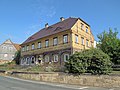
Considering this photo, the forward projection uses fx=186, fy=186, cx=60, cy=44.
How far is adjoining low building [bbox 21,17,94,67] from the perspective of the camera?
35.9 metres

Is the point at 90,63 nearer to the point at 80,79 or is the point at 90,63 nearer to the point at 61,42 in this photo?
the point at 80,79

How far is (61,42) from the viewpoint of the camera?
3741cm

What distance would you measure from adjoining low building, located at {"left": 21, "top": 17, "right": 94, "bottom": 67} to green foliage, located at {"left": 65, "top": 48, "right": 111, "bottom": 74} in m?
12.1

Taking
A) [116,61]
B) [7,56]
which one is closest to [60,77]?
[116,61]

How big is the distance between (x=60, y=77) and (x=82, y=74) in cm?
330

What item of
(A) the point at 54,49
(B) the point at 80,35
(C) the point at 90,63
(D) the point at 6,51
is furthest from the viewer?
(D) the point at 6,51

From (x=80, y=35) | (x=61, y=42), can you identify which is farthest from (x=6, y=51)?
(x=80, y=35)

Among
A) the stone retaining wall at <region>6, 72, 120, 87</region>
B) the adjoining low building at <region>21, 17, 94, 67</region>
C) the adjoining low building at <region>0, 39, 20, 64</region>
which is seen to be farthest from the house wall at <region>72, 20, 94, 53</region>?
the adjoining low building at <region>0, 39, 20, 64</region>

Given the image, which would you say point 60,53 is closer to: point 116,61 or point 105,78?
point 116,61

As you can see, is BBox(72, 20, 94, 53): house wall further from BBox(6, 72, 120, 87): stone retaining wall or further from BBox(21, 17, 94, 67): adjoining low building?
BBox(6, 72, 120, 87): stone retaining wall

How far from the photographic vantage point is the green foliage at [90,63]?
20.6 m

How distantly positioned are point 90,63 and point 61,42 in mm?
16172

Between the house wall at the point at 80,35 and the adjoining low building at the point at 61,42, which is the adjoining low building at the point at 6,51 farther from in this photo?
the house wall at the point at 80,35

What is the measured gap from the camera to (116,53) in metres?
26.9
